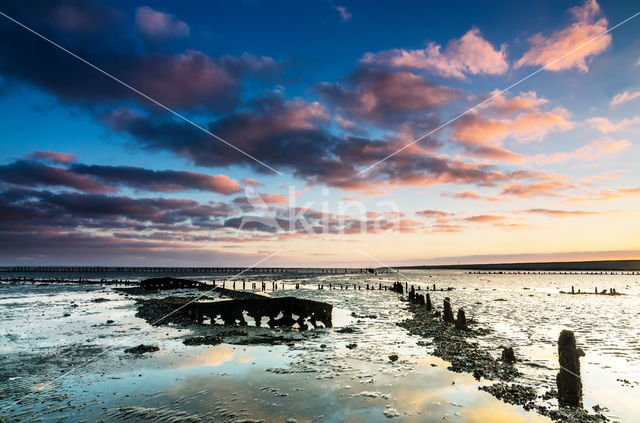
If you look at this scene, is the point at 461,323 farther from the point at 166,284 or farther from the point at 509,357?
the point at 166,284

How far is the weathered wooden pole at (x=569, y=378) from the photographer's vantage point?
34.4 ft

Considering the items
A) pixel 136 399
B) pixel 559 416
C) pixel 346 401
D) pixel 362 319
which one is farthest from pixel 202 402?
pixel 362 319

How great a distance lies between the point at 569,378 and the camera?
34.7 ft

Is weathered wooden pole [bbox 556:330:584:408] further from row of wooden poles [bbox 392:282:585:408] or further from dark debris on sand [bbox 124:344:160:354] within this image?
dark debris on sand [bbox 124:344:160:354]

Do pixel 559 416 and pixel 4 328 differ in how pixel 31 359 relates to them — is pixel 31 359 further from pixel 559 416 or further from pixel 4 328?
pixel 559 416

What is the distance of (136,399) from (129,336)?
1199cm

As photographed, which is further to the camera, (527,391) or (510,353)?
(510,353)

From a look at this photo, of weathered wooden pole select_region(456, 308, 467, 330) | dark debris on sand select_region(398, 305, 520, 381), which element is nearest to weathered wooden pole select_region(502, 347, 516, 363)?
dark debris on sand select_region(398, 305, 520, 381)

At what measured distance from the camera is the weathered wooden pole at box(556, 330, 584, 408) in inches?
413

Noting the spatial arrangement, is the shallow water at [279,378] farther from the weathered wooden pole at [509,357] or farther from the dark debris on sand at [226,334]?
the dark debris on sand at [226,334]

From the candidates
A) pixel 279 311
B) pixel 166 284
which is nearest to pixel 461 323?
pixel 279 311

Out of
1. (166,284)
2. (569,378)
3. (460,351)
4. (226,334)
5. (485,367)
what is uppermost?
(569,378)

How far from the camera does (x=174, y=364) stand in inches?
587

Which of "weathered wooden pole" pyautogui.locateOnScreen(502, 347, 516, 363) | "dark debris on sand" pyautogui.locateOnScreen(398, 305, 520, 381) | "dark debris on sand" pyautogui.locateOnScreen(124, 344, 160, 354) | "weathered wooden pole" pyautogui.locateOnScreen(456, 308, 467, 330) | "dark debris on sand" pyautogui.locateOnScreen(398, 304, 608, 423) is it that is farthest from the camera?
"weathered wooden pole" pyautogui.locateOnScreen(456, 308, 467, 330)
